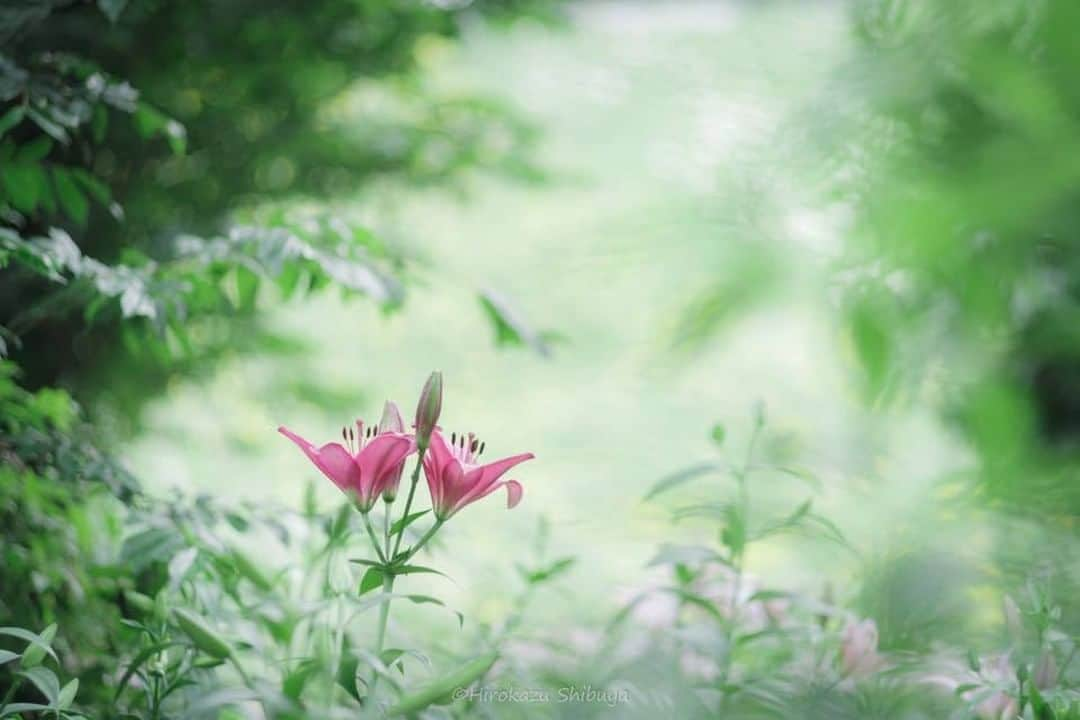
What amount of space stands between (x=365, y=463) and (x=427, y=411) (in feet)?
0.15

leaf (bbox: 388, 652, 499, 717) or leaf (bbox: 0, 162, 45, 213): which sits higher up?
leaf (bbox: 0, 162, 45, 213)

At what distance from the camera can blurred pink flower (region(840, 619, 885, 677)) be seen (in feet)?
2.03

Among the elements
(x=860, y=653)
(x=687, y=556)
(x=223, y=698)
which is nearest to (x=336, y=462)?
(x=223, y=698)

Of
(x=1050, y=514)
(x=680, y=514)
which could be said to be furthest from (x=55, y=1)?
(x=1050, y=514)

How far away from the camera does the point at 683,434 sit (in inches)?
36.9

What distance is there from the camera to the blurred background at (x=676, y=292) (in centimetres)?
38

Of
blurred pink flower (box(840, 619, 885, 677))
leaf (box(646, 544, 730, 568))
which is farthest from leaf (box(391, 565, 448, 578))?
blurred pink flower (box(840, 619, 885, 677))

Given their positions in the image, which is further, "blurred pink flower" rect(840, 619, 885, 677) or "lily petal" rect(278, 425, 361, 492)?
"blurred pink flower" rect(840, 619, 885, 677)

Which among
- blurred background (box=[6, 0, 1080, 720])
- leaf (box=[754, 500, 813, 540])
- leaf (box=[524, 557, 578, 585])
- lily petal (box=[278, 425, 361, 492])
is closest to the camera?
blurred background (box=[6, 0, 1080, 720])

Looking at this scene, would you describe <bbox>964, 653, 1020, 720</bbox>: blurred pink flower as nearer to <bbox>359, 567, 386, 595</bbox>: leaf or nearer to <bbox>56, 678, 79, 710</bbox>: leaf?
<bbox>359, 567, 386, 595</bbox>: leaf

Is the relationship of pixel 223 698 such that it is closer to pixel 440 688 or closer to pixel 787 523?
pixel 440 688

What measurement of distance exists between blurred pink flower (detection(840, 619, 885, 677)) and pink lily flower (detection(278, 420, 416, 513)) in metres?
0.36

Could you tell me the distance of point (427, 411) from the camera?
0.48m

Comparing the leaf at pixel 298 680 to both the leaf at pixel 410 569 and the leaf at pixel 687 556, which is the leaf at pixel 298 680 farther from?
the leaf at pixel 687 556
